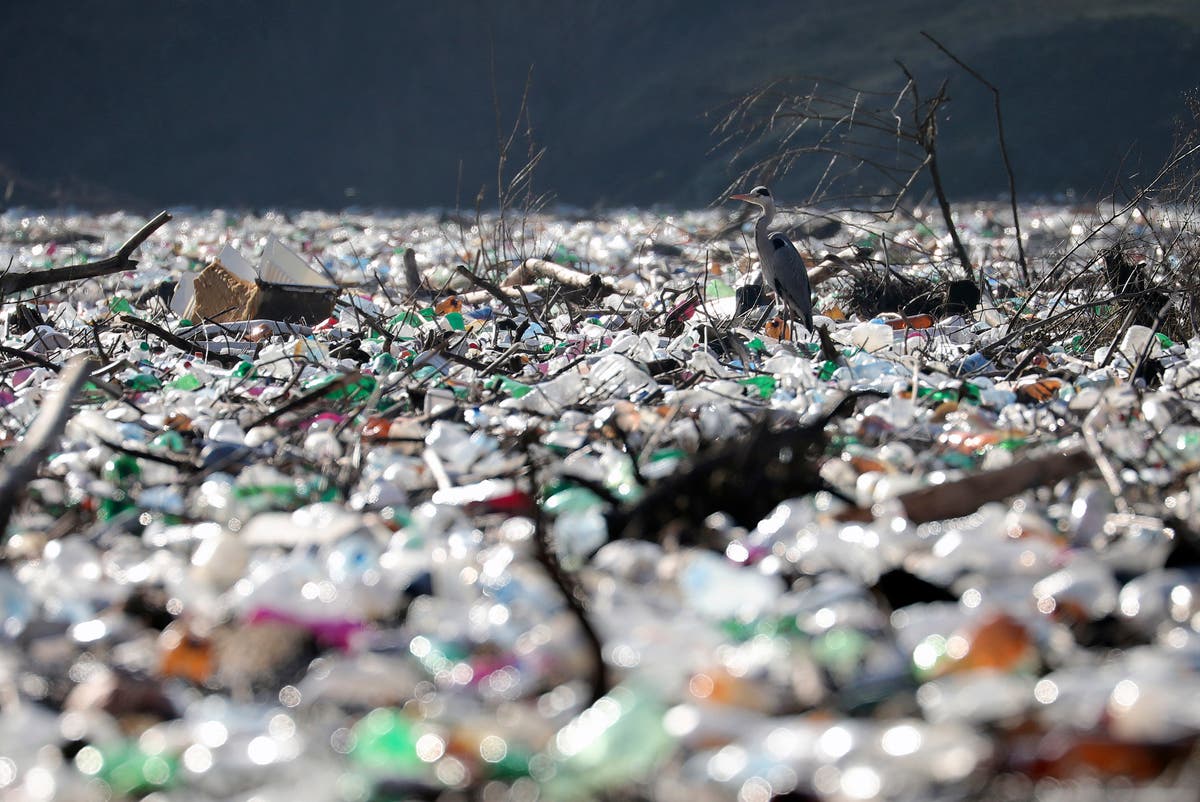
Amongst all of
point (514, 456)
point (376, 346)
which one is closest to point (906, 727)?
point (514, 456)

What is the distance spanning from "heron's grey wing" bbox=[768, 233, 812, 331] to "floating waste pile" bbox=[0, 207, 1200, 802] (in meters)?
0.86

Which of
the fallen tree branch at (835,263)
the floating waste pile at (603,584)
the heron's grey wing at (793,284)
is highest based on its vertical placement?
the floating waste pile at (603,584)

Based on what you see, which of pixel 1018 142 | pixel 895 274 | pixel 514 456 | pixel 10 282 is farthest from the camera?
pixel 1018 142

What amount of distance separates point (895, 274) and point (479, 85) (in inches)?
835

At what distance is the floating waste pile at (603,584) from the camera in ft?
3.15

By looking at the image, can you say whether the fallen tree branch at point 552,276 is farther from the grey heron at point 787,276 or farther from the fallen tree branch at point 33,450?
the fallen tree branch at point 33,450

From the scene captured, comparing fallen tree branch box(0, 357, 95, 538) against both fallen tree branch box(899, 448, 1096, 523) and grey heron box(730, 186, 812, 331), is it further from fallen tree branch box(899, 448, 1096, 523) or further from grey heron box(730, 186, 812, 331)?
grey heron box(730, 186, 812, 331)

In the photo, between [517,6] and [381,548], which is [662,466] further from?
[517,6]

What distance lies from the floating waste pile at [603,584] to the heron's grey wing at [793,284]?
2.83ft

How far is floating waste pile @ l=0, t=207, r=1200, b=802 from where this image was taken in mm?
961

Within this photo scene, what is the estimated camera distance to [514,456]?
185 cm

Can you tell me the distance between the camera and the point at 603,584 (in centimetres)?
129

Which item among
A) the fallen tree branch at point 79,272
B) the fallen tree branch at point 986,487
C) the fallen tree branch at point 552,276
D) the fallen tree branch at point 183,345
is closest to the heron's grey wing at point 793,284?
the fallen tree branch at point 552,276

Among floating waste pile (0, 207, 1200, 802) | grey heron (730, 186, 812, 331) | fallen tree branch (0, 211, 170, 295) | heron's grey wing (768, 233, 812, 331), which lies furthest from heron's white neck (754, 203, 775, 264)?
fallen tree branch (0, 211, 170, 295)
